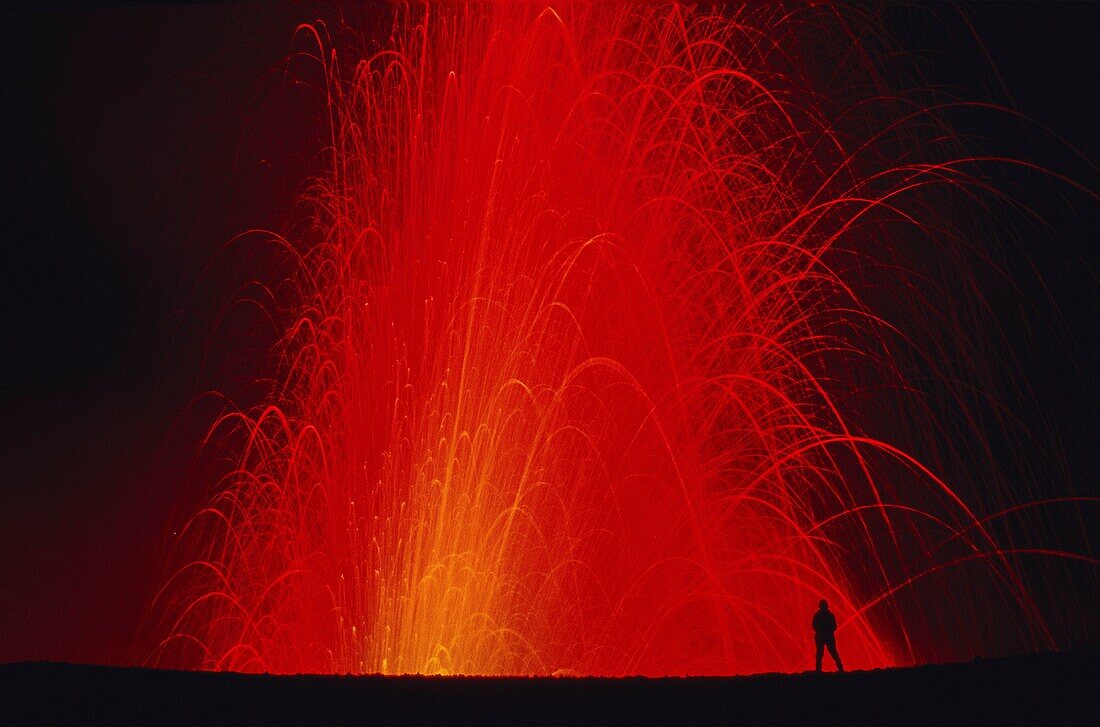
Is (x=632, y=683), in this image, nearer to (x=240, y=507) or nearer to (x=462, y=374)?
(x=462, y=374)

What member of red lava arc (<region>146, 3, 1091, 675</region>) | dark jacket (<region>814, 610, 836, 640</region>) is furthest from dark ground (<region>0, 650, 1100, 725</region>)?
red lava arc (<region>146, 3, 1091, 675</region>)

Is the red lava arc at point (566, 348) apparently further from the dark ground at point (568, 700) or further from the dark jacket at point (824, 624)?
the dark ground at point (568, 700)

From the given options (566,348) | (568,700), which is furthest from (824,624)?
(566,348)

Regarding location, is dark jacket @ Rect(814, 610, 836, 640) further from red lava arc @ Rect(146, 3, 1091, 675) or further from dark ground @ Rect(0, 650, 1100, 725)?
red lava arc @ Rect(146, 3, 1091, 675)

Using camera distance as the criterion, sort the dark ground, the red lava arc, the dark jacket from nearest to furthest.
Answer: the dark ground → the dark jacket → the red lava arc

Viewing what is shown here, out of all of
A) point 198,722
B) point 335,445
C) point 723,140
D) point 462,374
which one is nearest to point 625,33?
point 723,140
